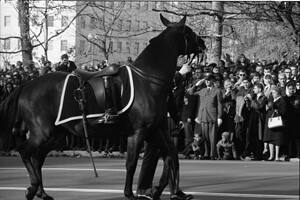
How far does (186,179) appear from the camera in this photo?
15.0 meters

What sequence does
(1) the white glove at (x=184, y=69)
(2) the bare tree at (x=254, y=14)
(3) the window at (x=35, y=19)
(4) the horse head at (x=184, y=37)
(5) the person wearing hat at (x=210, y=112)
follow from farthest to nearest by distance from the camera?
(3) the window at (x=35, y=19) → (2) the bare tree at (x=254, y=14) → (5) the person wearing hat at (x=210, y=112) → (1) the white glove at (x=184, y=69) → (4) the horse head at (x=184, y=37)

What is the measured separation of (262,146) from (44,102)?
32.3 ft

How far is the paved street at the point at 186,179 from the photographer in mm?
12602

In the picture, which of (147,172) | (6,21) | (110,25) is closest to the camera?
(147,172)

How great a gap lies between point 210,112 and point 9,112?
9.01m

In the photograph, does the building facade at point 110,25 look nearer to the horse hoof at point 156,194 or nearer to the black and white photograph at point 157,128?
the black and white photograph at point 157,128

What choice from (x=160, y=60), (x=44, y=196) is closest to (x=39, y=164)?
(x=44, y=196)

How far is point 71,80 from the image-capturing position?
11.2 m

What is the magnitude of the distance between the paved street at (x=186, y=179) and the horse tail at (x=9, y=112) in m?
1.05

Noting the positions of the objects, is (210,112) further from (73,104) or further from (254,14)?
(254,14)

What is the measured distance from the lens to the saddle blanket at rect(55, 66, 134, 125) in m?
11.0

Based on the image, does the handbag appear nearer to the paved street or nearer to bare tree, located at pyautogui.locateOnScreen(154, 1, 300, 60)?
the paved street

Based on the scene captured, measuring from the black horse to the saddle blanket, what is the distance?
2.8 inches

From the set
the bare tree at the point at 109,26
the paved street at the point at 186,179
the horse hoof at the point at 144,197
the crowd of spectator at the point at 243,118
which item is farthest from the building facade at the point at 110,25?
the horse hoof at the point at 144,197
